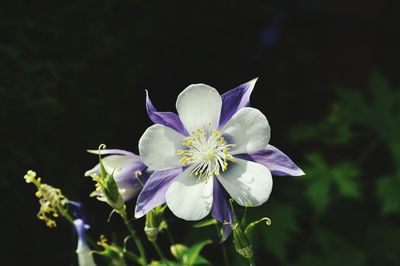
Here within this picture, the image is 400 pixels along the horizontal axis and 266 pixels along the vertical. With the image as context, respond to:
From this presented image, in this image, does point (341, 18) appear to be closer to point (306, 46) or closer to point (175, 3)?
point (306, 46)

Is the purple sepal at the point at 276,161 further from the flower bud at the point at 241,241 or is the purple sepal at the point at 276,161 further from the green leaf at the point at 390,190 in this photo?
the green leaf at the point at 390,190

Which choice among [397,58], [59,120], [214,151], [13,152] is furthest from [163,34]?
[214,151]

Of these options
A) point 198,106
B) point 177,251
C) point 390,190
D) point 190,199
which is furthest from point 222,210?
point 390,190

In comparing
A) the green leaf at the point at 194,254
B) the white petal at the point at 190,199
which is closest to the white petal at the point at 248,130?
the white petal at the point at 190,199

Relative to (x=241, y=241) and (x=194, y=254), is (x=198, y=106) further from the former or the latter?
(x=194, y=254)

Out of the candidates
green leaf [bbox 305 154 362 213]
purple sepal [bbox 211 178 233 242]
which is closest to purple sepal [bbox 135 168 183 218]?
purple sepal [bbox 211 178 233 242]
